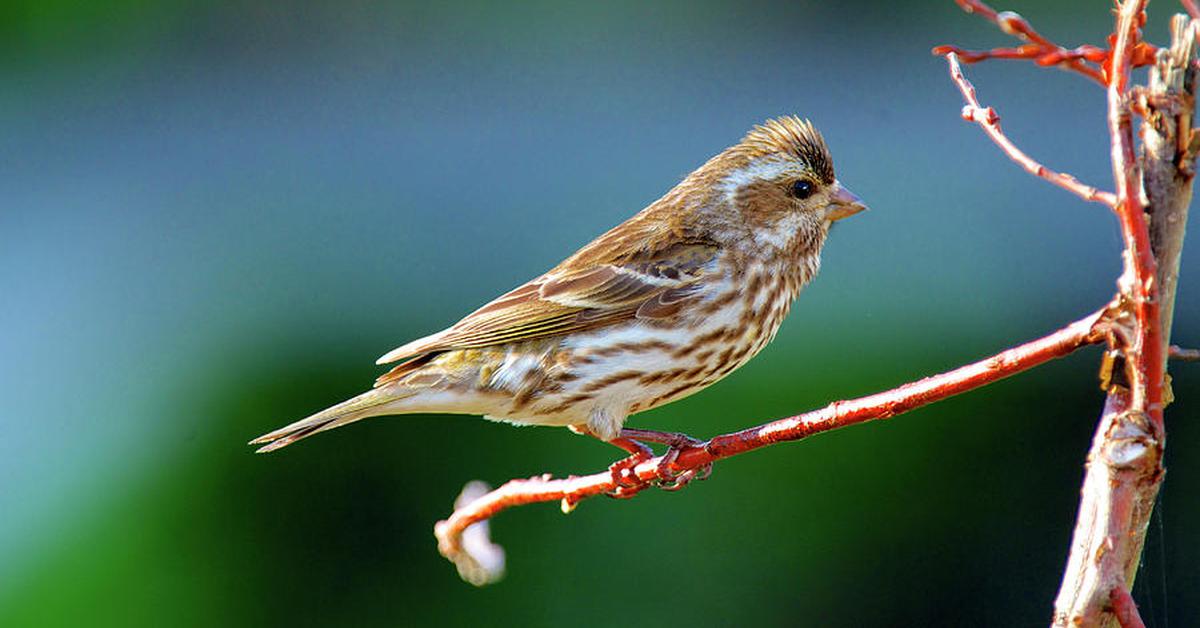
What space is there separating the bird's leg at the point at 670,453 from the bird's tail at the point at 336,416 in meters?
0.66

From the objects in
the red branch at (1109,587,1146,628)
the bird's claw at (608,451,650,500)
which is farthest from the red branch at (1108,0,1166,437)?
the bird's claw at (608,451,650,500)

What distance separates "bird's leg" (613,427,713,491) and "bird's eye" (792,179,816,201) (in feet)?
2.88

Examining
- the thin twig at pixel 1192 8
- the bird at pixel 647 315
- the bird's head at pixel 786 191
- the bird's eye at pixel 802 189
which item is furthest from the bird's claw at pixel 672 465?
the thin twig at pixel 1192 8

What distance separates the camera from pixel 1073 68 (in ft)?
5.85

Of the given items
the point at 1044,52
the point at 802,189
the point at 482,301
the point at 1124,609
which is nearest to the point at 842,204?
the point at 802,189

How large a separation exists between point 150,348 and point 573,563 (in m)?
2.10

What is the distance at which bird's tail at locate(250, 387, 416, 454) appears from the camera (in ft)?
12.6

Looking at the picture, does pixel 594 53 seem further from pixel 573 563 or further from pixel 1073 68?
pixel 1073 68

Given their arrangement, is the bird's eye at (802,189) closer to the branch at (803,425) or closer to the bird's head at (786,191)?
the bird's head at (786,191)

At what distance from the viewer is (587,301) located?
4.38 meters

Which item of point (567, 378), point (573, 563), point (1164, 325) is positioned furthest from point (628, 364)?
point (1164, 325)

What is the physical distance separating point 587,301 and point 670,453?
94 centimetres

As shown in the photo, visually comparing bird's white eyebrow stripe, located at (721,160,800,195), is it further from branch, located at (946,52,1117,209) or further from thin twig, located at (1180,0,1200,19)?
thin twig, located at (1180,0,1200,19)

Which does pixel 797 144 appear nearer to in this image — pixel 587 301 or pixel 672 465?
pixel 587 301
